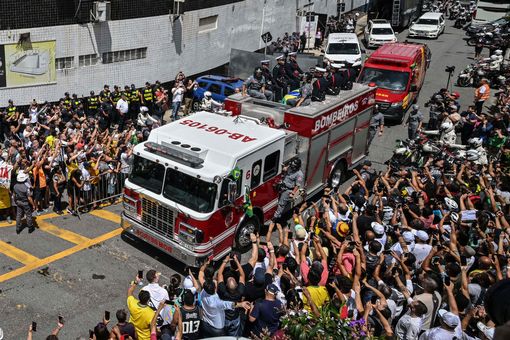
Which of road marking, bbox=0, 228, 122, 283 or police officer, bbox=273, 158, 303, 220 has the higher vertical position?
police officer, bbox=273, 158, 303, 220

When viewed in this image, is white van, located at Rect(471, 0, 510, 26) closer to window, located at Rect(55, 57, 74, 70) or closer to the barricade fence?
window, located at Rect(55, 57, 74, 70)

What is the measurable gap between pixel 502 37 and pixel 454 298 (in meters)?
31.5

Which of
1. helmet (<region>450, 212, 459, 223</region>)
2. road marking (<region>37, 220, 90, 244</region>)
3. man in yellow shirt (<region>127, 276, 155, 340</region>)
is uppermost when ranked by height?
helmet (<region>450, 212, 459, 223</region>)

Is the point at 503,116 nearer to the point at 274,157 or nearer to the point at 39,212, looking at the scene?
the point at 274,157

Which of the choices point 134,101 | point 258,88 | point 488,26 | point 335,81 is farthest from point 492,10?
point 134,101

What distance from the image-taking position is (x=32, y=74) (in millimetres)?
17359

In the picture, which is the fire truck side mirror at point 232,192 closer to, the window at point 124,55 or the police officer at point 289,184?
the police officer at point 289,184

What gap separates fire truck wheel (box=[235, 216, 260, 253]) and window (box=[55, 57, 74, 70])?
10504 mm

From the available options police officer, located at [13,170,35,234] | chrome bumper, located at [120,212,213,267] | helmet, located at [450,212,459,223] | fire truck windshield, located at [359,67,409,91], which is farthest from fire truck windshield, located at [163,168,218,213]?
fire truck windshield, located at [359,67,409,91]

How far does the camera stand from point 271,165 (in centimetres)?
1123

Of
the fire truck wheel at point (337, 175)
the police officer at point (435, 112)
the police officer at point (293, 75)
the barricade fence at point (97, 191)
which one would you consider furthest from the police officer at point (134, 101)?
the police officer at point (435, 112)

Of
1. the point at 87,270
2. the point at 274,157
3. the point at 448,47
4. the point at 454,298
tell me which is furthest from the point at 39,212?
the point at 448,47

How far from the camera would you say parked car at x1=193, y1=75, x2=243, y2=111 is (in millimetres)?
20203

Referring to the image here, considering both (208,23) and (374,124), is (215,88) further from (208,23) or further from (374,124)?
(374,124)
